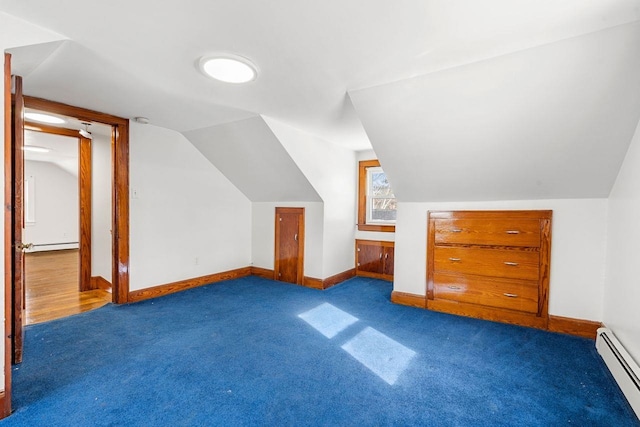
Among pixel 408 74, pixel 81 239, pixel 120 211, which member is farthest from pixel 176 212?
pixel 408 74

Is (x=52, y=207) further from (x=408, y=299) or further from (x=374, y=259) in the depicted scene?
(x=408, y=299)

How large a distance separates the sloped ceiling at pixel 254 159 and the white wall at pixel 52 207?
18.3 feet

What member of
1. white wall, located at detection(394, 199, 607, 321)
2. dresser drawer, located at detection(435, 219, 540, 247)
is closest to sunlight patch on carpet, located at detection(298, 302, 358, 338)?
dresser drawer, located at detection(435, 219, 540, 247)

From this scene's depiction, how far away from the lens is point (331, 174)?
4180 millimetres

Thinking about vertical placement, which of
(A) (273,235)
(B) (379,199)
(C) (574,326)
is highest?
(B) (379,199)

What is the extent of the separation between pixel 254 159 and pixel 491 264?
3.03m

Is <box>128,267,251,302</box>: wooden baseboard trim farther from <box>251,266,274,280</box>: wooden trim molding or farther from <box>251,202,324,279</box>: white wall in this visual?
<box>251,202,324,279</box>: white wall

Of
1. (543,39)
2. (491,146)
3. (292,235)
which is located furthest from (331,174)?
(543,39)

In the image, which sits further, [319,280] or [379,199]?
[379,199]

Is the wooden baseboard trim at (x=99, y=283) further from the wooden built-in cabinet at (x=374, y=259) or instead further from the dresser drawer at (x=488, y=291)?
the dresser drawer at (x=488, y=291)

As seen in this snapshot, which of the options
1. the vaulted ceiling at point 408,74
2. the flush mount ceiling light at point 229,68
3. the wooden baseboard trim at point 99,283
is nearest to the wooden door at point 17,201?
the vaulted ceiling at point 408,74

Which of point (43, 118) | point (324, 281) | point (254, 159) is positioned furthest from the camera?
point (324, 281)

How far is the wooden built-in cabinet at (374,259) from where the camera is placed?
14.8 feet

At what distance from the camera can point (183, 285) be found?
12.8ft
